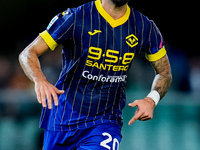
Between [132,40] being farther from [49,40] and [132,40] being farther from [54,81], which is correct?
[54,81]

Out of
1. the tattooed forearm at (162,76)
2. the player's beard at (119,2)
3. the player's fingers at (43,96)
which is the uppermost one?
the player's beard at (119,2)

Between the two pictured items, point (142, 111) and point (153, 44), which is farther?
point (153, 44)

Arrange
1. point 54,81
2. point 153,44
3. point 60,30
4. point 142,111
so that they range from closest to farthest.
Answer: point 142,111, point 60,30, point 153,44, point 54,81

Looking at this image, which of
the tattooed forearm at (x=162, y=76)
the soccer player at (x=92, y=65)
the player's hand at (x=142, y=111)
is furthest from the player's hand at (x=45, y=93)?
the tattooed forearm at (x=162, y=76)

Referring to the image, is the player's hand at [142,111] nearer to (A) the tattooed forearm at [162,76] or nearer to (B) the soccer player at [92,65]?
(B) the soccer player at [92,65]

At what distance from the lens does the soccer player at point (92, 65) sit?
3.35m

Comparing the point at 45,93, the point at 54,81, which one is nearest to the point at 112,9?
the point at 45,93

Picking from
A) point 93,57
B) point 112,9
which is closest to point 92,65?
point 93,57

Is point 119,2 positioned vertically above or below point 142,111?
above

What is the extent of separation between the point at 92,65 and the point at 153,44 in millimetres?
605

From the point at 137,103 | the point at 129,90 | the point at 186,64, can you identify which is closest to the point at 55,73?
the point at 129,90

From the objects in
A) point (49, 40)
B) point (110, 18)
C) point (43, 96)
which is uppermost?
point (110, 18)

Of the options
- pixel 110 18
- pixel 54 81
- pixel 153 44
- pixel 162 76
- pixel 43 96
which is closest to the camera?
pixel 43 96

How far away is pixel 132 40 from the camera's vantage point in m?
3.47
